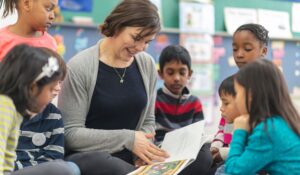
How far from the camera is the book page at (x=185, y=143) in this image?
1.50m

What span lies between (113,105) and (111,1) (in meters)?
1.36

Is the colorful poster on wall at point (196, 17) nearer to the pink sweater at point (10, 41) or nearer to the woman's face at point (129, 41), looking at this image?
the woman's face at point (129, 41)

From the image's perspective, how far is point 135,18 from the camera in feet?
5.25

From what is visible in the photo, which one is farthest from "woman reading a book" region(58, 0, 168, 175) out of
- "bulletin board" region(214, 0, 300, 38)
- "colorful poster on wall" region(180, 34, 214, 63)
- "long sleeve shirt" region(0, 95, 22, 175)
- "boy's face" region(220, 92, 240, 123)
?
"bulletin board" region(214, 0, 300, 38)

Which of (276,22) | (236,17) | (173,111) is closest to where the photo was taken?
(173,111)

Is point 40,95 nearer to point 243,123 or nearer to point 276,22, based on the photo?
point 243,123

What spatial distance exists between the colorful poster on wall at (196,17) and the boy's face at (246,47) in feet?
4.39

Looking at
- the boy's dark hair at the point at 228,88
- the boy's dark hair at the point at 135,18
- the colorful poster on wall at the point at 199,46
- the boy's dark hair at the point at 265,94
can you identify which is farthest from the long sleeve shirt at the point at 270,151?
the colorful poster on wall at the point at 199,46

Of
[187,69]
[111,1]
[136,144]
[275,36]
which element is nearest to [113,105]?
[136,144]

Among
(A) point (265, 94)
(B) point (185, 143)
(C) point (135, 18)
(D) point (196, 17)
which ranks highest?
(C) point (135, 18)

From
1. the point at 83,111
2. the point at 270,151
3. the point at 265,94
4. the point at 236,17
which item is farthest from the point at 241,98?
the point at 236,17

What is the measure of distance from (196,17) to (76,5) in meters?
0.85

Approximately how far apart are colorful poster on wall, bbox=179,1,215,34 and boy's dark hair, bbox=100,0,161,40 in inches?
58.5

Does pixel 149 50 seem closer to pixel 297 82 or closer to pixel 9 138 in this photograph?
pixel 297 82
